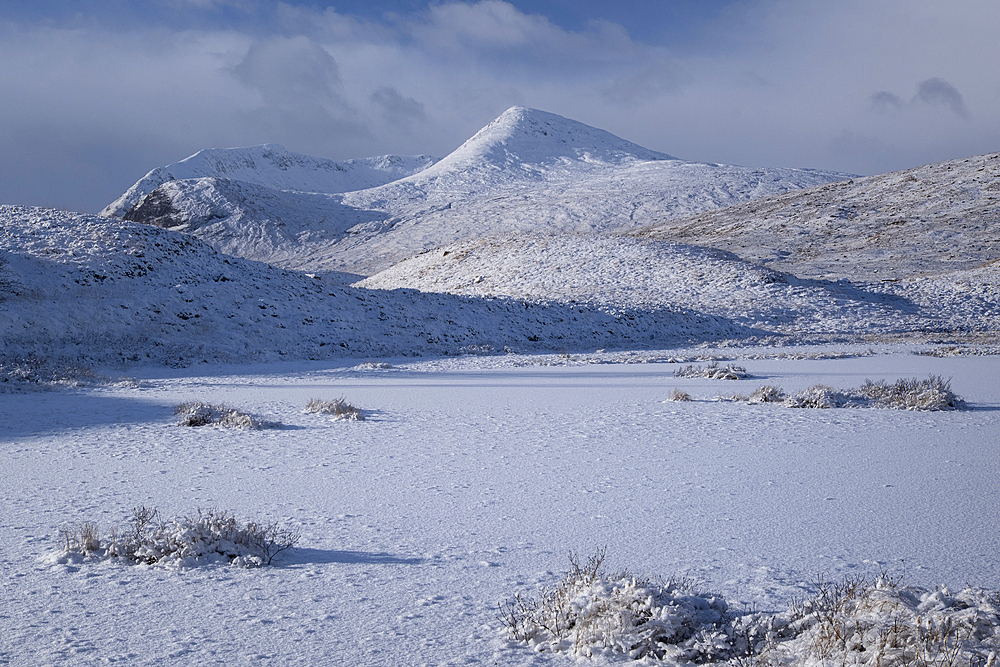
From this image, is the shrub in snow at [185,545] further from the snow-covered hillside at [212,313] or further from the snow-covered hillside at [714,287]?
the snow-covered hillside at [714,287]

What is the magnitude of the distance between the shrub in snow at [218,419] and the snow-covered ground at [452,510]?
8.4 inches

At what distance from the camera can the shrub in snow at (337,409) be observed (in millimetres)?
10094

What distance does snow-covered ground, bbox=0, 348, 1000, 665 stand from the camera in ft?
11.1

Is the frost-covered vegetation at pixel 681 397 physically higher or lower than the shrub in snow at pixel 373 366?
lower

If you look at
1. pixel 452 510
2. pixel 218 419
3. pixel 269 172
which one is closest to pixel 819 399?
pixel 452 510

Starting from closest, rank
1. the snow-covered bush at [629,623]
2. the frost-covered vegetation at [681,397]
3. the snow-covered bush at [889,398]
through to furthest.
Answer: the snow-covered bush at [629,623], the snow-covered bush at [889,398], the frost-covered vegetation at [681,397]

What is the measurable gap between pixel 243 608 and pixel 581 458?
→ 4338mm

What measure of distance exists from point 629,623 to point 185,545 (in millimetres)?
2708

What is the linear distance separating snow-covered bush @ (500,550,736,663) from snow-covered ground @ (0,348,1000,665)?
0.13 m

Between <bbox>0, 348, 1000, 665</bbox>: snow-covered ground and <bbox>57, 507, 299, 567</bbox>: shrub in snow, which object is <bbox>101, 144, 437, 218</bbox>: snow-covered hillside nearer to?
<bbox>0, 348, 1000, 665</bbox>: snow-covered ground

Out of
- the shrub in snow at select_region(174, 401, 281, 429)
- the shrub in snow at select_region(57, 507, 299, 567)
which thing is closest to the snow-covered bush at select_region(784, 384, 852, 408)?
the shrub in snow at select_region(174, 401, 281, 429)

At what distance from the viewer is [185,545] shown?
166 inches

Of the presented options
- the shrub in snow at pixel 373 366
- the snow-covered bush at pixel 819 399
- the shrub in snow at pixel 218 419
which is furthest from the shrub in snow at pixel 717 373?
the shrub in snow at pixel 218 419

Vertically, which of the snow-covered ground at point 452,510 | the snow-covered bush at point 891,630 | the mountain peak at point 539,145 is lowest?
the snow-covered ground at point 452,510
